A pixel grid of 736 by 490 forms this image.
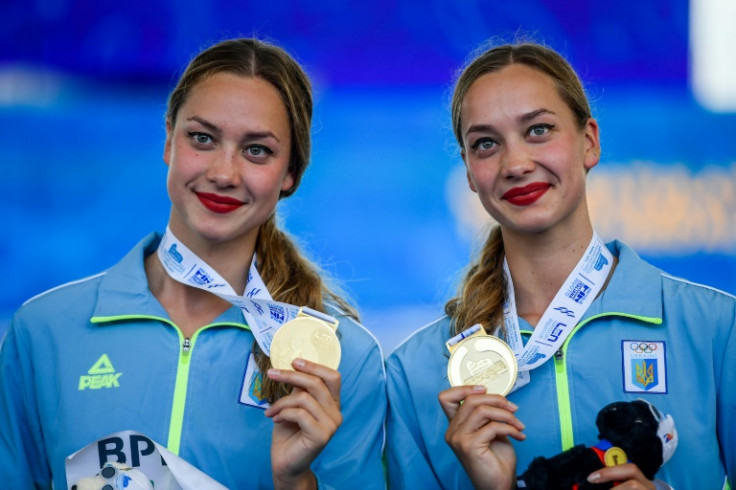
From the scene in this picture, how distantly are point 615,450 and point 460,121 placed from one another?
1082mm

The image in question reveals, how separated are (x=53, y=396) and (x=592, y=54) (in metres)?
3.57

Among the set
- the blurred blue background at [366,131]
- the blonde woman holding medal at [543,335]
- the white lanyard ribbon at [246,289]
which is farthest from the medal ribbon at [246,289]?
the blurred blue background at [366,131]

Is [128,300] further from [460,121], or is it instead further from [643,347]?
[643,347]

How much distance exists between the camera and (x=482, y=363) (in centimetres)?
244

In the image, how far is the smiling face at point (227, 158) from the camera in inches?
104

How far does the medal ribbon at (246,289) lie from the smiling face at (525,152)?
0.64 meters

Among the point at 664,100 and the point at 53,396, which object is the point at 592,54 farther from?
the point at 53,396

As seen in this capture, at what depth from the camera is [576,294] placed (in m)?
2.64

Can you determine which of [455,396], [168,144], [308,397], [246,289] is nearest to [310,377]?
[308,397]

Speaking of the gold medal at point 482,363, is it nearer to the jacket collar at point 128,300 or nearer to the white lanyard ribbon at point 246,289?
the white lanyard ribbon at point 246,289

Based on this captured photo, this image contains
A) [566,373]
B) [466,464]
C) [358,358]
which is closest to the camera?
[466,464]

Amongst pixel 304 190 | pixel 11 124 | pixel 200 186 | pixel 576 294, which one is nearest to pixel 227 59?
pixel 200 186

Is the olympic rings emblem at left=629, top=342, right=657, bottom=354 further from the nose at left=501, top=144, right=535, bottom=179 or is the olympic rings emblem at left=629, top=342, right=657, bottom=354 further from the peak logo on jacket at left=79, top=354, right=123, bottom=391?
→ the peak logo on jacket at left=79, top=354, right=123, bottom=391

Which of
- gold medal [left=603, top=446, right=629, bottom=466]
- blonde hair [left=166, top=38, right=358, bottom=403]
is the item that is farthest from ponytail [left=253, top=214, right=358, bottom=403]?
gold medal [left=603, top=446, right=629, bottom=466]
